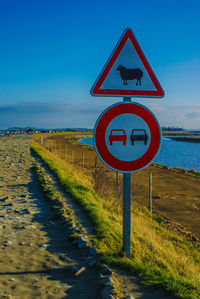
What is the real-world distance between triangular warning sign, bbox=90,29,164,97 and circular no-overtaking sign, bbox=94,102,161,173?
18 centimetres

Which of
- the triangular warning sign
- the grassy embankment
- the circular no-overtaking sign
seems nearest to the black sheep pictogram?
the triangular warning sign

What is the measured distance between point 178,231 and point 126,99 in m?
6.05

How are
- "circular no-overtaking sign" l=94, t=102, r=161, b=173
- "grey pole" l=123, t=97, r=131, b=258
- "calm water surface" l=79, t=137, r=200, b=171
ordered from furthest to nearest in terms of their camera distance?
1. "calm water surface" l=79, t=137, r=200, b=171
2. "grey pole" l=123, t=97, r=131, b=258
3. "circular no-overtaking sign" l=94, t=102, r=161, b=173

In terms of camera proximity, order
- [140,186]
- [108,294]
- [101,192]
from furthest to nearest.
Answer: [140,186]
[101,192]
[108,294]

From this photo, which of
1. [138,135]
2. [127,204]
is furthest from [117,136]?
[127,204]

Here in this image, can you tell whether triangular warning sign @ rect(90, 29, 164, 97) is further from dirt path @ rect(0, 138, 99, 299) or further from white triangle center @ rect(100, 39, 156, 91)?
dirt path @ rect(0, 138, 99, 299)

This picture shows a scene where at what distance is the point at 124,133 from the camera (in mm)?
3246

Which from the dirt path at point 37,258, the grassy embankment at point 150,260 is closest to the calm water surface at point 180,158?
the grassy embankment at point 150,260

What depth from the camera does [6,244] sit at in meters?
4.48

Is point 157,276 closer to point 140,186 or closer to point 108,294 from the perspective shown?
point 108,294

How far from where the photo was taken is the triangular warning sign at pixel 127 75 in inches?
128

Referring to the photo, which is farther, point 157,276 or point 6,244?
point 6,244

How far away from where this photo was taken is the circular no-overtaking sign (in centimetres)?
324

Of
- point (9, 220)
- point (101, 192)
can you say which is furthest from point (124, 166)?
point (101, 192)
